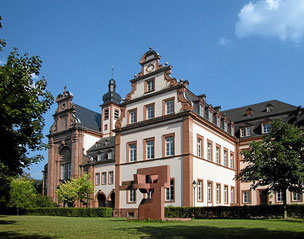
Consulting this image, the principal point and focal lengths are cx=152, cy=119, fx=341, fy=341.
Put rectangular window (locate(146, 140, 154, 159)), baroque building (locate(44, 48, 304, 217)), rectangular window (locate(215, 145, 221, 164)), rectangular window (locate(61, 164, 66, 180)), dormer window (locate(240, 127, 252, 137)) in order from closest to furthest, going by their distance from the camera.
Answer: baroque building (locate(44, 48, 304, 217))
rectangular window (locate(146, 140, 154, 159))
rectangular window (locate(215, 145, 221, 164))
dormer window (locate(240, 127, 252, 137))
rectangular window (locate(61, 164, 66, 180))

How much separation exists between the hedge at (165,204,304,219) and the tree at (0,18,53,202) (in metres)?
17.1

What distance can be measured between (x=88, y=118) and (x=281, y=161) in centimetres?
3973

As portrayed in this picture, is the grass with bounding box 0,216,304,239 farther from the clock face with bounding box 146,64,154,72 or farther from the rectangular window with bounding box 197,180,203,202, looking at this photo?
the clock face with bounding box 146,64,154,72

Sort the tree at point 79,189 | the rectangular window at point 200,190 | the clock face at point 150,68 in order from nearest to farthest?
the rectangular window at point 200,190 < the clock face at point 150,68 < the tree at point 79,189

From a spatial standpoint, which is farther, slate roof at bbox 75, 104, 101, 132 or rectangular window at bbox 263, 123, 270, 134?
slate roof at bbox 75, 104, 101, 132

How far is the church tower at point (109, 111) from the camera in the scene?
188ft

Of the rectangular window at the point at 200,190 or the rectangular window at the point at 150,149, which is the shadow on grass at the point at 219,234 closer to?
the rectangular window at the point at 200,190

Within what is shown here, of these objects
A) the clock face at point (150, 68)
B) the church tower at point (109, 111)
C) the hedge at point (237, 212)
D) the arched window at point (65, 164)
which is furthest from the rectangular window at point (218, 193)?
the arched window at point (65, 164)

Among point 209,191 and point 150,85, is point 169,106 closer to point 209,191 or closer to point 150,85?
point 150,85

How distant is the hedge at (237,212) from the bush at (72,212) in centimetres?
918

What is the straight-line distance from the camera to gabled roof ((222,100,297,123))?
136 feet

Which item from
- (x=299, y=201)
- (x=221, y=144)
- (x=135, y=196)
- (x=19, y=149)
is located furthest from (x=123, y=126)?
(x=19, y=149)

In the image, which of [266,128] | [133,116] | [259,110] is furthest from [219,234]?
[259,110]

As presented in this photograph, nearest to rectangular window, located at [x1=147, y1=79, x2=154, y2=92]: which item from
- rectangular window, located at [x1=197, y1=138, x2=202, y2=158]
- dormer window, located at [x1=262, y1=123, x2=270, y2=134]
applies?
rectangular window, located at [x1=197, y1=138, x2=202, y2=158]
